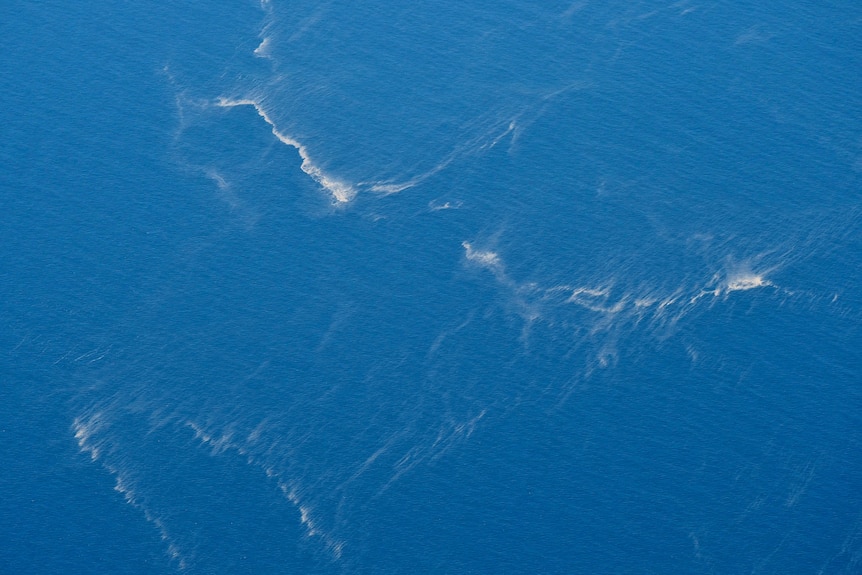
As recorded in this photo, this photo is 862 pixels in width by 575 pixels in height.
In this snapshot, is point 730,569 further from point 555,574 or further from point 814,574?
point 555,574

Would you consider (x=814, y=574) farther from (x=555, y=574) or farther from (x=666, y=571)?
(x=555, y=574)

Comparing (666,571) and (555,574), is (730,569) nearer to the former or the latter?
(666,571)

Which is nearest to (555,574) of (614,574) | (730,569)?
(614,574)

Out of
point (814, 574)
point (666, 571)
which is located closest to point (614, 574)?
point (666, 571)

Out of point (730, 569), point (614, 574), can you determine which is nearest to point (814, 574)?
point (730, 569)

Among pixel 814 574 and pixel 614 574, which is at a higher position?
pixel 614 574

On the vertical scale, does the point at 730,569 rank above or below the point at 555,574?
below

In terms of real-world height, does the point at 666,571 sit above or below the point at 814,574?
above
